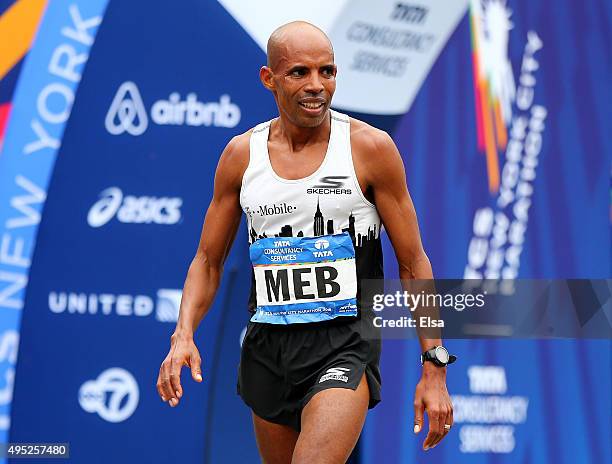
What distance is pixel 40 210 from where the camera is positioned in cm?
633

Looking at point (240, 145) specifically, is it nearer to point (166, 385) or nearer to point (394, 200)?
point (394, 200)

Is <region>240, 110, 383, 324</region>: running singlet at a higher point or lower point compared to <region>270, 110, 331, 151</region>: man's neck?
lower

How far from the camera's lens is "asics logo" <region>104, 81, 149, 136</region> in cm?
639

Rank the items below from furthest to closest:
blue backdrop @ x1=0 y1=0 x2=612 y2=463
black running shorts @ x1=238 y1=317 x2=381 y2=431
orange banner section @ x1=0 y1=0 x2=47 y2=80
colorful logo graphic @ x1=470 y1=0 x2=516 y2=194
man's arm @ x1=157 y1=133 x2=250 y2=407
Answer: colorful logo graphic @ x1=470 y1=0 x2=516 y2=194, blue backdrop @ x1=0 y1=0 x2=612 y2=463, orange banner section @ x1=0 y1=0 x2=47 y2=80, man's arm @ x1=157 y1=133 x2=250 y2=407, black running shorts @ x1=238 y1=317 x2=381 y2=431

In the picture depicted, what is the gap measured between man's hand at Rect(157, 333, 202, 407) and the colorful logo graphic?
9.04 ft

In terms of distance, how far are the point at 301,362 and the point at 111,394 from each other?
2.17 meters

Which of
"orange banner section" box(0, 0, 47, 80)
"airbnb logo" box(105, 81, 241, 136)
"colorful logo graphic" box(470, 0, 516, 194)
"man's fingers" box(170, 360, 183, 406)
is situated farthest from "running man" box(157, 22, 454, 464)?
"colorful logo graphic" box(470, 0, 516, 194)

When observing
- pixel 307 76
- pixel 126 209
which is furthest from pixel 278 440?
pixel 126 209

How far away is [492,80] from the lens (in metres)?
6.79

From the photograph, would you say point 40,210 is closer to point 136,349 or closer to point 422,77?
Result: point 136,349

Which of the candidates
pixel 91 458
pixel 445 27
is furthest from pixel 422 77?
pixel 91 458

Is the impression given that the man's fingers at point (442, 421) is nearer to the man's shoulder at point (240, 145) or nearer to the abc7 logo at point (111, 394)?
the man's shoulder at point (240, 145)

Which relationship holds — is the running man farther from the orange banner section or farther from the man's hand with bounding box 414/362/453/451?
the orange banner section

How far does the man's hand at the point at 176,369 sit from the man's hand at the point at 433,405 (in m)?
0.79
